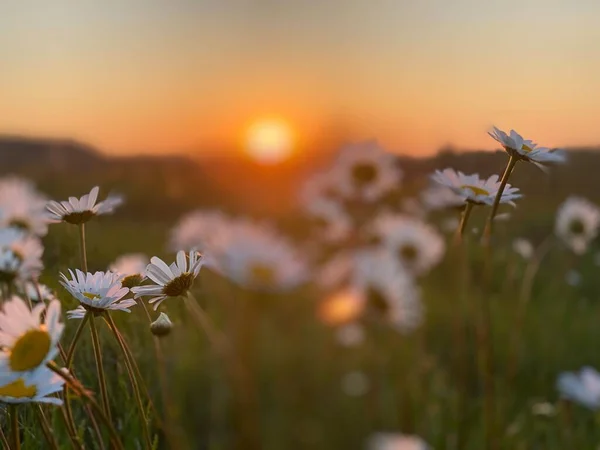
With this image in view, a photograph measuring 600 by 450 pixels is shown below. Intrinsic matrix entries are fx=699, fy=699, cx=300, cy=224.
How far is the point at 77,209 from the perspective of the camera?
36 cm

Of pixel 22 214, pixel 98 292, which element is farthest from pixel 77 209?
pixel 22 214

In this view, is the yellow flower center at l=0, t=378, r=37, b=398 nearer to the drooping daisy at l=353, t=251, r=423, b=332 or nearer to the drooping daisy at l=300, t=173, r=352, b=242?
the drooping daisy at l=353, t=251, r=423, b=332

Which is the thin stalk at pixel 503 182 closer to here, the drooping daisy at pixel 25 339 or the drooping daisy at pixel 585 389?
the drooping daisy at pixel 25 339

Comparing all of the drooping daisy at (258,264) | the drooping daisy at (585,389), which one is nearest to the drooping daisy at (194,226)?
the drooping daisy at (258,264)

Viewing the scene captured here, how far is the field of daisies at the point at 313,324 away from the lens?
1.10 ft

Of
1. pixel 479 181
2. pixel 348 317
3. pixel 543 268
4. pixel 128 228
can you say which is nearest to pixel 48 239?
pixel 479 181

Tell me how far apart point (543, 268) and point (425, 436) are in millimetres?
1134

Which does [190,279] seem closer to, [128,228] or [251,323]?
[251,323]

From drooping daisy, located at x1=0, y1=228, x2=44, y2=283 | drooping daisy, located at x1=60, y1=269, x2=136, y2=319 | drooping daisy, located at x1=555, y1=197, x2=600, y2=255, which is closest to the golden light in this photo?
drooping daisy, located at x1=555, y1=197, x2=600, y2=255

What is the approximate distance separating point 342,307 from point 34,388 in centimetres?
92

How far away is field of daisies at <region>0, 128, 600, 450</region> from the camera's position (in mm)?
334

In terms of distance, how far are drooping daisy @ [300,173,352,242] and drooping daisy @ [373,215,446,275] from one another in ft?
0.22

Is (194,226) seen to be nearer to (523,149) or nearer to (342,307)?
(342,307)

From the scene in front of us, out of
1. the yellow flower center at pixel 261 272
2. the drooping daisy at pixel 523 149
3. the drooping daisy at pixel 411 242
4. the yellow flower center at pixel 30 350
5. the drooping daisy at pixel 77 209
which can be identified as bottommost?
the drooping daisy at pixel 411 242
